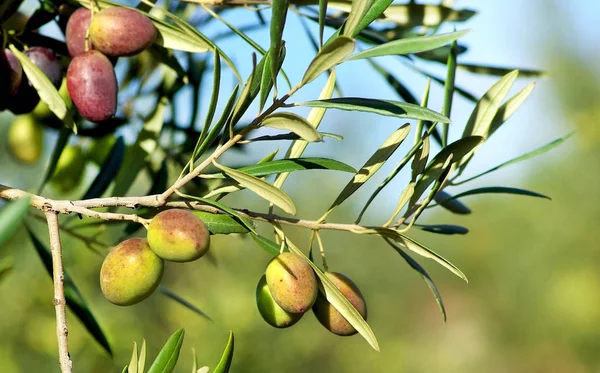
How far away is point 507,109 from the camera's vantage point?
73 centimetres

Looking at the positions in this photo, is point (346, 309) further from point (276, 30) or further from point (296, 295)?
point (276, 30)

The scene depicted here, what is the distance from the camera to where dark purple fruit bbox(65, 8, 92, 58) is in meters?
0.67

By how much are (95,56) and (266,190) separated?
0.24 meters

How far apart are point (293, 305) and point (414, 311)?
11726 millimetres

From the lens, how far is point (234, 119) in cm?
57

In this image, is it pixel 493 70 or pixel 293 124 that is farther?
pixel 493 70

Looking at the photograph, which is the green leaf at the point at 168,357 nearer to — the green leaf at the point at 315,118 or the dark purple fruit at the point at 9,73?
the green leaf at the point at 315,118

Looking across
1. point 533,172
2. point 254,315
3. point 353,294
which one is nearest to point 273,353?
point 254,315

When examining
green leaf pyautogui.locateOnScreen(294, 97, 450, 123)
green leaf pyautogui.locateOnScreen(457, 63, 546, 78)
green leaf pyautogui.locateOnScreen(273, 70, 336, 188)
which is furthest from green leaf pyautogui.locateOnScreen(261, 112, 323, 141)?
green leaf pyautogui.locateOnScreen(457, 63, 546, 78)

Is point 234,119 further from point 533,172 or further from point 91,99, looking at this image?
point 533,172

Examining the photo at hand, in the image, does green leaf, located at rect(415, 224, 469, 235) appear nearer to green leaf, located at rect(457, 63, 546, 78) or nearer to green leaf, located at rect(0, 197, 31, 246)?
green leaf, located at rect(457, 63, 546, 78)

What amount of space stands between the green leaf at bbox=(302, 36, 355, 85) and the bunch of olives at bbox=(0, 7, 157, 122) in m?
0.23

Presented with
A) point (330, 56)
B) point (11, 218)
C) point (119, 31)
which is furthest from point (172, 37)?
point (11, 218)

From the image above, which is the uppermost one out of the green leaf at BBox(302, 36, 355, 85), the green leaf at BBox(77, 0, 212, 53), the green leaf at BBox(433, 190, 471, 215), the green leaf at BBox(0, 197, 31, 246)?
the green leaf at BBox(302, 36, 355, 85)
